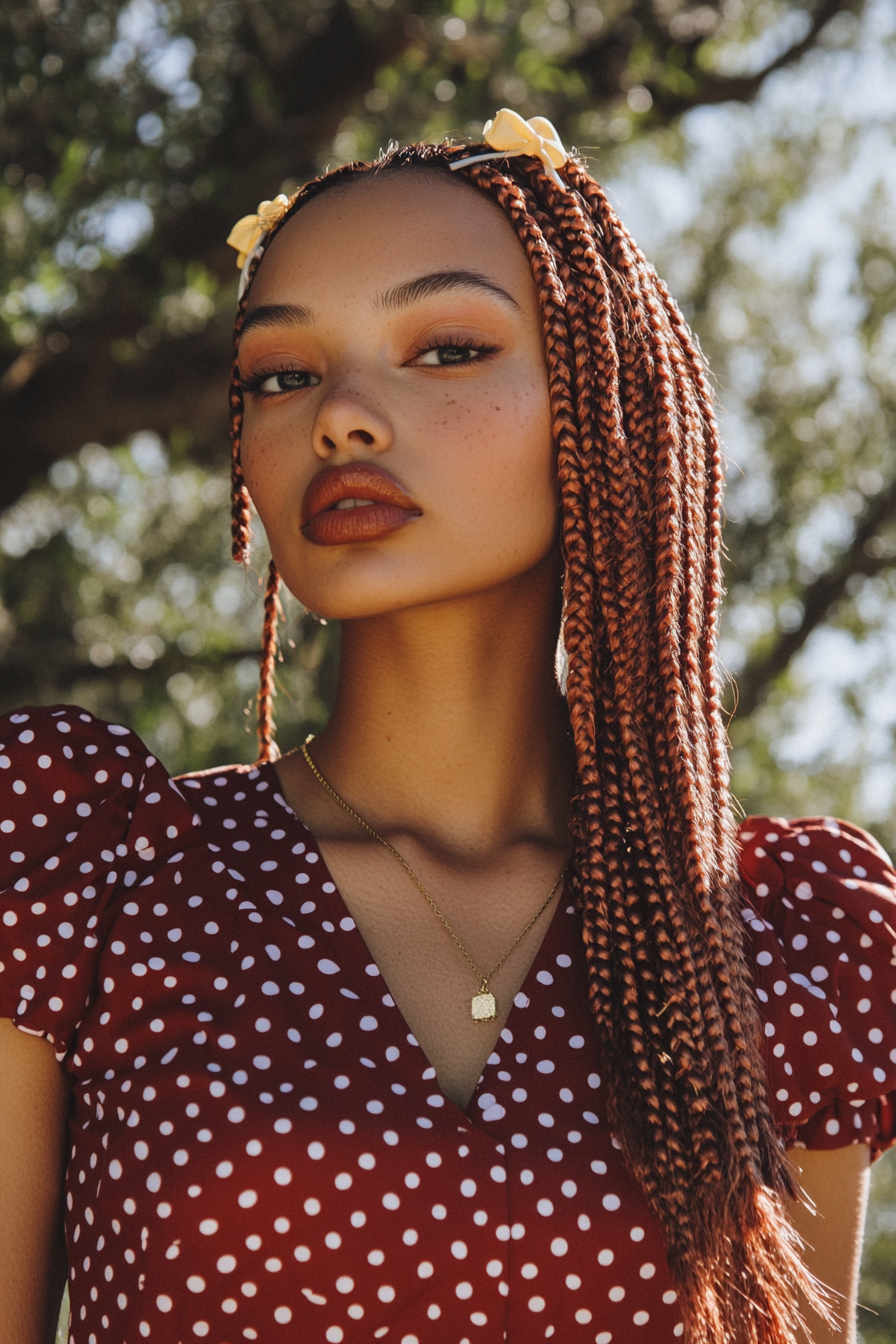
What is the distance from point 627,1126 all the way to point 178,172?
2825mm

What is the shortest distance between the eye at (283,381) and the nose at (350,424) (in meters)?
0.13

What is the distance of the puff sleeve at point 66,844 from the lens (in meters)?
1.74

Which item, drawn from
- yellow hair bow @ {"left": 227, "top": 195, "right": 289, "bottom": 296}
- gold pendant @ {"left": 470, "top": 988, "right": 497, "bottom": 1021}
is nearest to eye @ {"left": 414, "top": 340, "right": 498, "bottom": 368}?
yellow hair bow @ {"left": 227, "top": 195, "right": 289, "bottom": 296}

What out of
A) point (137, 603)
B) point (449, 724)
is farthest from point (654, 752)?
point (137, 603)

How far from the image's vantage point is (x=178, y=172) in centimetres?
372

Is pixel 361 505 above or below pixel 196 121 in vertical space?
below

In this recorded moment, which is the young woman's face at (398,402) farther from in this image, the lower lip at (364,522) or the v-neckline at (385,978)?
the v-neckline at (385,978)

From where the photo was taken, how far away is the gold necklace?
1.85 metres

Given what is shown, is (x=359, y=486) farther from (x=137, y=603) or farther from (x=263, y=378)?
(x=137, y=603)

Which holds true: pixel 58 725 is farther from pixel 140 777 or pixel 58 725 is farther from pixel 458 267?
pixel 458 267

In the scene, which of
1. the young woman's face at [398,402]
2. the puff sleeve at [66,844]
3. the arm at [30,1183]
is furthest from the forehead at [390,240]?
the arm at [30,1183]

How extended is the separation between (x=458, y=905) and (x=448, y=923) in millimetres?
38

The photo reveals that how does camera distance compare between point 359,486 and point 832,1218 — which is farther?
point 832,1218

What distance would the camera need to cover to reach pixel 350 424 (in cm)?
185
